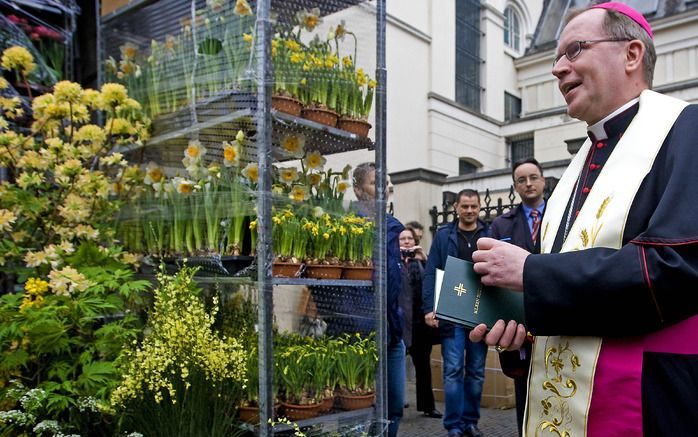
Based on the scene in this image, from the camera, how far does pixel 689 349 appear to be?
1.43 metres

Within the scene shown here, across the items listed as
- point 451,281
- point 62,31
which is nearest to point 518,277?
point 451,281

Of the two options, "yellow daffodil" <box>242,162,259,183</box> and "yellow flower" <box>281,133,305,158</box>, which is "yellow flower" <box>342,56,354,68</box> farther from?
"yellow daffodil" <box>242,162,259,183</box>

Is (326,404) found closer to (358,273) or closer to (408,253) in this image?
(358,273)

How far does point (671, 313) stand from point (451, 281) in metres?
0.55

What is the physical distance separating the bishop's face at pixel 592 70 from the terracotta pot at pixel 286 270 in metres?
1.98

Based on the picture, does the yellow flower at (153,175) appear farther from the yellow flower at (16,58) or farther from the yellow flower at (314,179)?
the yellow flower at (314,179)

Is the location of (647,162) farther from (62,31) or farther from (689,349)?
(62,31)

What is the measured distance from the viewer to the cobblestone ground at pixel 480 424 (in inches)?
215

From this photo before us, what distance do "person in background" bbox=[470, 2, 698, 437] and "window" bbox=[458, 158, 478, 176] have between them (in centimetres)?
1649

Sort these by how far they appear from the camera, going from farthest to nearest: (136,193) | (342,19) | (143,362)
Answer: (136,193) → (342,19) → (143,362)

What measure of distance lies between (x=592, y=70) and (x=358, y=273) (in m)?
2.30

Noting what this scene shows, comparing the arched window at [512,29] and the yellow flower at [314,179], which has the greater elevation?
the arched window at [512,29]

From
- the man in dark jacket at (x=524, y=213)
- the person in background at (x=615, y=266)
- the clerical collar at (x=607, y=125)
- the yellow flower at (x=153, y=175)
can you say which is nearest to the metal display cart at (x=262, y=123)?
the yellow flower at (x=153, y=175)

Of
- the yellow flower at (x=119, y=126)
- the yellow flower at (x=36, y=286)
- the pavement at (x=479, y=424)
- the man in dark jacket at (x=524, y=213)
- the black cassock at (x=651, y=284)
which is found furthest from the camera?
the pavement at (x=479, y=424)
